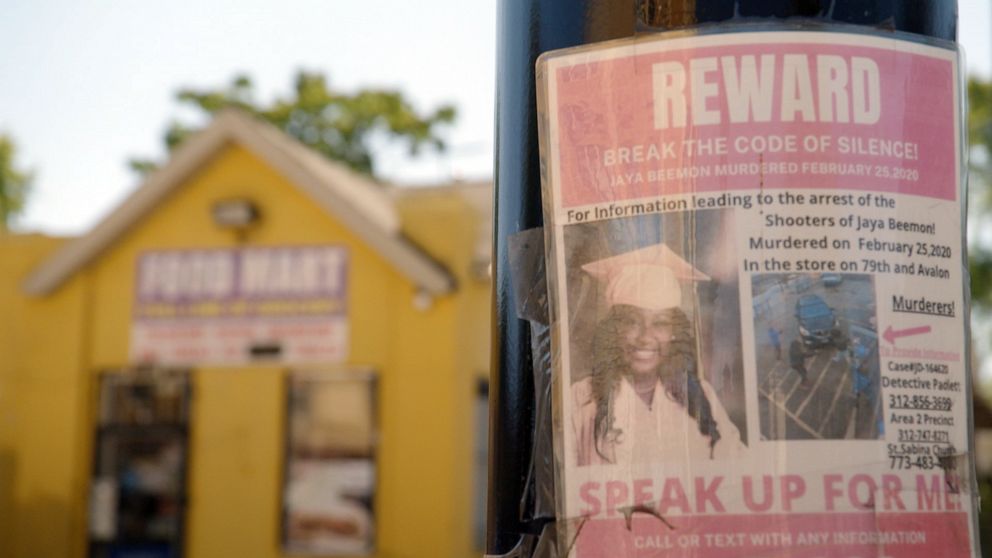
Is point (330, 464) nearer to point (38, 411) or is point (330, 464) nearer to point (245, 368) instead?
point (245, 368)

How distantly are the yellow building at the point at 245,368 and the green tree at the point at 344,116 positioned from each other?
73.5ft

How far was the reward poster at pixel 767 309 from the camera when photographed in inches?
65.2

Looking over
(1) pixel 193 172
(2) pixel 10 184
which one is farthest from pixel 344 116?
(1) pixel 193 172

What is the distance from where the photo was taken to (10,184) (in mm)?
48219

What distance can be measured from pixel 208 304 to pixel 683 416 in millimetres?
14774

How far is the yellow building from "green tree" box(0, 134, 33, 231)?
32861mm

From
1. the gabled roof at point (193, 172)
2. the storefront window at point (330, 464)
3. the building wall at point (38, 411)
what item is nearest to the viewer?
the storefront window at point (330, 464)

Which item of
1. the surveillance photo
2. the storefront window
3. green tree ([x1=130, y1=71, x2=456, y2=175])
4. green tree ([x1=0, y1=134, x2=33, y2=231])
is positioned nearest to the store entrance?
the storefront window

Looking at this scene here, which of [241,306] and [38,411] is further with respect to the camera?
[38,411]

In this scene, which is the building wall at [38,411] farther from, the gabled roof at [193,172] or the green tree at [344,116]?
the green tree at [344,116]

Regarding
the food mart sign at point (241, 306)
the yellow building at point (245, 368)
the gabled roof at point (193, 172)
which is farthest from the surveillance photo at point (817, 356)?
the gabled roof at point (193, 172)

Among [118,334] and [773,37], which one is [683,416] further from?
[118,334]

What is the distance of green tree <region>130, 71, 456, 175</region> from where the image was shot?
1542 inches

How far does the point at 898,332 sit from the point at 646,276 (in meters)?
0.33
